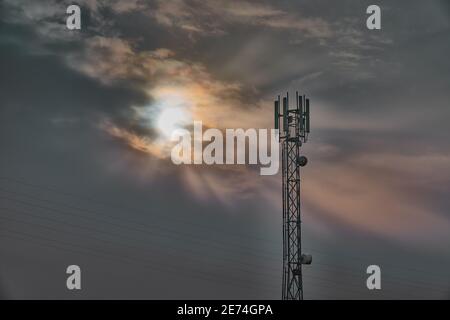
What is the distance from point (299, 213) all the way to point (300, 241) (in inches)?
79.2

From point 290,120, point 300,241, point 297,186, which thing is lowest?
point 300,241

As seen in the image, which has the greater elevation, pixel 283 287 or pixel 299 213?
pixel 299 213

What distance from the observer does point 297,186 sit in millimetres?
50156
